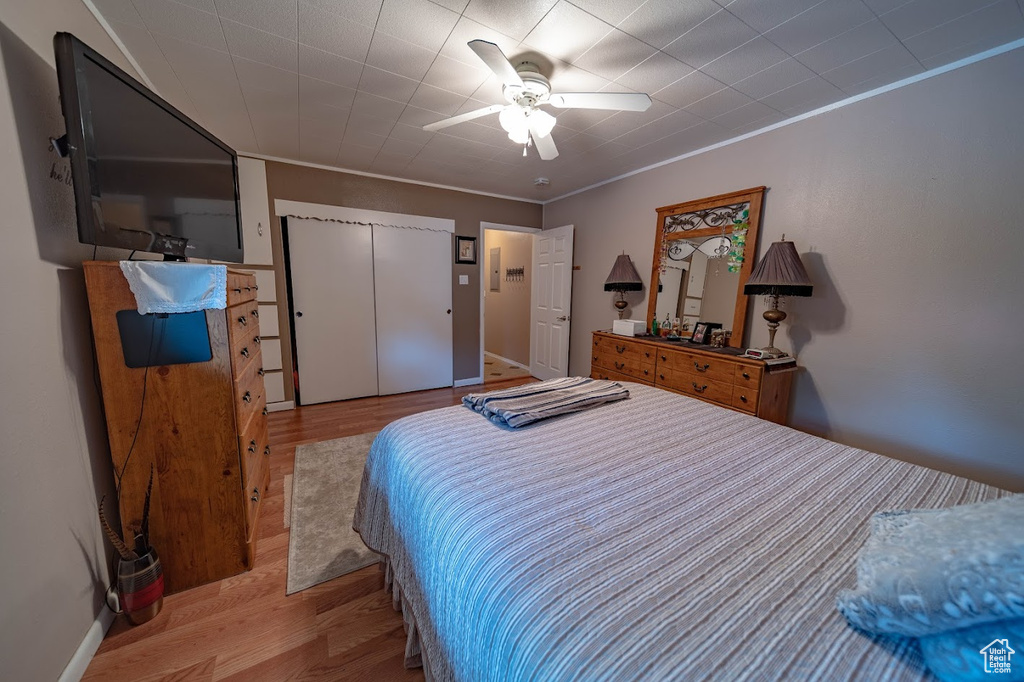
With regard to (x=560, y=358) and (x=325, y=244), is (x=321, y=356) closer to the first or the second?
(x=325, y=244)

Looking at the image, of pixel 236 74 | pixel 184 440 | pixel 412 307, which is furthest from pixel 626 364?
pixel 236 74

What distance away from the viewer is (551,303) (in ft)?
14.8

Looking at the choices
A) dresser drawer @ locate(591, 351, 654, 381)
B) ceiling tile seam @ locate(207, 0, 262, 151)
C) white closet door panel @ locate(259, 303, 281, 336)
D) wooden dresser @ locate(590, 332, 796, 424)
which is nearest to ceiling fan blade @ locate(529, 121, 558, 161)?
ceiling tile seam @ locate(207, 0, 262, 151)

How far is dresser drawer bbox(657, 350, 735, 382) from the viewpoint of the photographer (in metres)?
2.38

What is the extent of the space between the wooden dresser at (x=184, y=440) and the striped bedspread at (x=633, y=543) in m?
0.65

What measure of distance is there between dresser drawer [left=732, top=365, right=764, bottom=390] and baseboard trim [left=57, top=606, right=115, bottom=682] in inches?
125

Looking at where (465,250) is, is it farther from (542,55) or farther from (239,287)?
(239,287)

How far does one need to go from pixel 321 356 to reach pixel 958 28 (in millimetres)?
4730

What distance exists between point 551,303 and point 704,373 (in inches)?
90.8

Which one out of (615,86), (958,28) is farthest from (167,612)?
(958,28)

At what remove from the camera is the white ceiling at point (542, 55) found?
4.84 feet

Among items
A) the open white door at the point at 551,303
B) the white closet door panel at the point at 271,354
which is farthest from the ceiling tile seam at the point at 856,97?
the white closet door panel at the point at 271,354

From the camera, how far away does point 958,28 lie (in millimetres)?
1529

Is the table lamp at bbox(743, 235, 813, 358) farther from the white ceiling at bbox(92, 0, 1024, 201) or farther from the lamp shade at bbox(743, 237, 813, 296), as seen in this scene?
the white ceiling at bbox(92, 0, 1024, 201)
